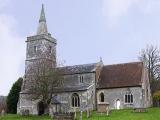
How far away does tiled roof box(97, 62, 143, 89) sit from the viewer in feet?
184

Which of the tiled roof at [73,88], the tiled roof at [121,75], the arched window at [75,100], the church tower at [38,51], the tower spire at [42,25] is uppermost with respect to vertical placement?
the tower spire at [42,25]

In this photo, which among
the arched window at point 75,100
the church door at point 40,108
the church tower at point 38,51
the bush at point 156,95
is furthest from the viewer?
the bush at point 156,95

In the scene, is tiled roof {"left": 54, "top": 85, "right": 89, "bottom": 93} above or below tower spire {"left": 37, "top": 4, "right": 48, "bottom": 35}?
below

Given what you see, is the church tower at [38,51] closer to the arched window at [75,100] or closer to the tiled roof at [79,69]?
the tiled roof at [79,69]

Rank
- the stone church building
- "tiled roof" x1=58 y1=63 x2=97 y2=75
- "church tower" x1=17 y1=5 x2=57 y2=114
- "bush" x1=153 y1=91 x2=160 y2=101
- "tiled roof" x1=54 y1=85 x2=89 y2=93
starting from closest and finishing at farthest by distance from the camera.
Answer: the stone church building < "tiled roof" x1=54 y1=85 x2=89 y2=93 < "tiled roof" x1=58 y1=63 x2=97 y2=75 < "church tower" x1=17 y1=5 x2=57 y2=114 < "bush" x1=153 y1=91 x2=160 y2=101

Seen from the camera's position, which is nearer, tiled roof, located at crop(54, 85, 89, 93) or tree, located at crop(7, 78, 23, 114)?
tiled roof, located at crop(54, 85, 89, 93)

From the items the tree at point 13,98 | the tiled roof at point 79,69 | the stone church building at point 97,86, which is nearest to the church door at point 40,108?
the stone church building at point 97,86

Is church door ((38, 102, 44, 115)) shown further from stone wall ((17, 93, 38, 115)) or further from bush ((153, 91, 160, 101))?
bush ((153, 91, 160, 101))

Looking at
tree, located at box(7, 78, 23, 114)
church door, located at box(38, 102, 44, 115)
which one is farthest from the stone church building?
tree, located at box(7, 78, 23, 114)

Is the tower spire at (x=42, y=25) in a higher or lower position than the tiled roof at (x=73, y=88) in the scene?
higher

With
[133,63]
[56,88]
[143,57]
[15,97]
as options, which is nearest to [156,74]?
[143,57]

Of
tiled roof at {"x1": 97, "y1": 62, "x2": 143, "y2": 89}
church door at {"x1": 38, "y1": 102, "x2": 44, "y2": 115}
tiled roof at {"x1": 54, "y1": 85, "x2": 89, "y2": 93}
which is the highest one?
tiled roof at {"x1": 97, "y1": 62, "x2": 143, "y2": 89}

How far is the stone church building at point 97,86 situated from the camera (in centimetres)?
5556

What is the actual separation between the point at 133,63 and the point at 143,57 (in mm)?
8371
